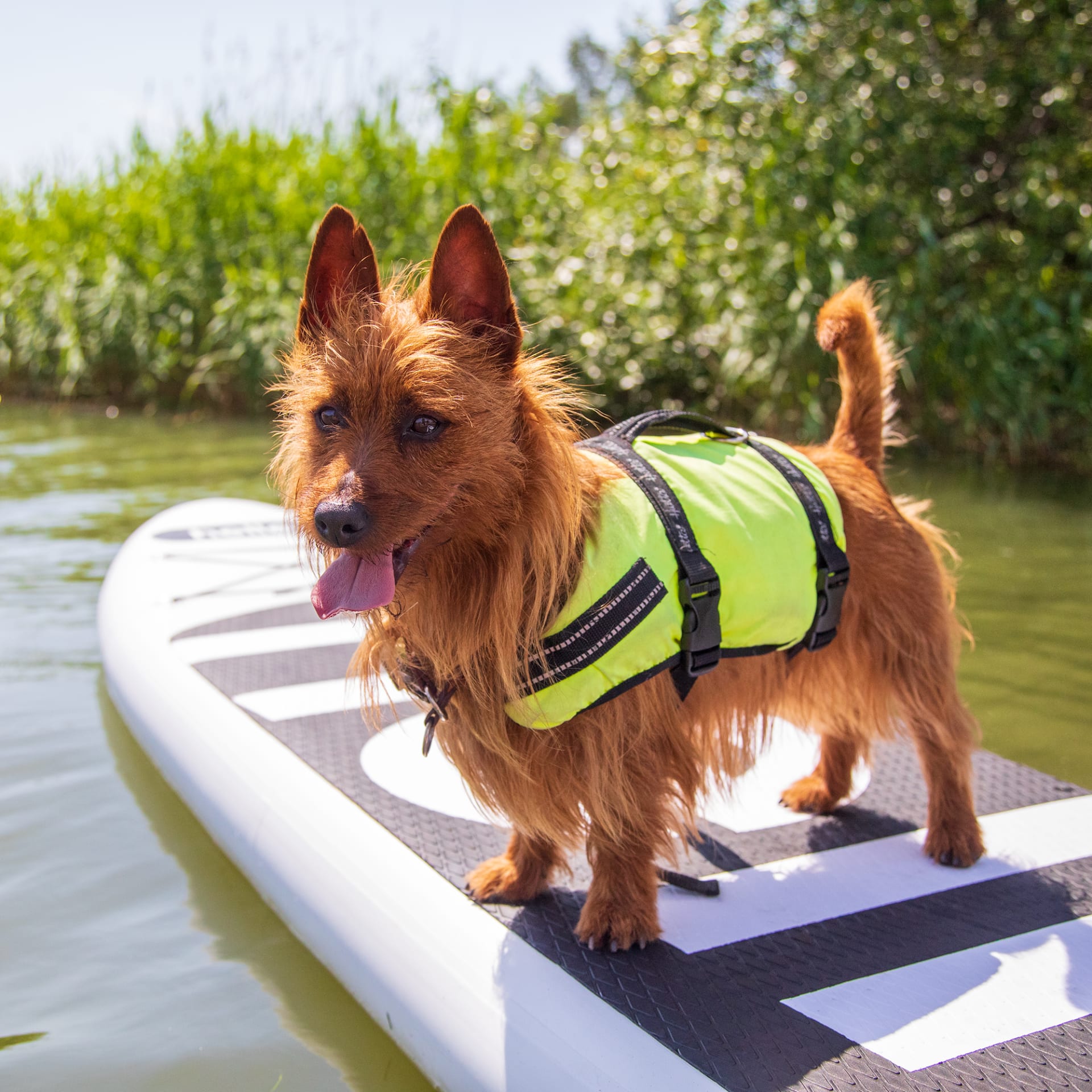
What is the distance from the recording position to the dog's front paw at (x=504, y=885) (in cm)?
219

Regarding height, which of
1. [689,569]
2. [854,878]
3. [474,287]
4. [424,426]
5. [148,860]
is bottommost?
[148,860]

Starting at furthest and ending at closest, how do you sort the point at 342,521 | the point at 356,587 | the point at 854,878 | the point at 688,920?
A: the point at 854,878 < the point at 688,920 < the point at 356,587 < the point at 342,521

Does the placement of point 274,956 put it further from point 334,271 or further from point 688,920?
point 334,271

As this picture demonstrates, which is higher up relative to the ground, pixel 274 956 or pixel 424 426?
pixel 424 426

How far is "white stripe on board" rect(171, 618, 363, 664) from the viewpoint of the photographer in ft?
11.9

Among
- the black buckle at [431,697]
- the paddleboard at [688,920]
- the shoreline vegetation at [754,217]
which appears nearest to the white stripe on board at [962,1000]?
the paddleboard at [688,920]

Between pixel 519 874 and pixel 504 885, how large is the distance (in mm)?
40

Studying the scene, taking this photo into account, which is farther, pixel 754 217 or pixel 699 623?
pixel 754 217

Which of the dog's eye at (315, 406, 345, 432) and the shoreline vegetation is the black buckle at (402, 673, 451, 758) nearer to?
the dog's eye at (315, 406, 345, 432)

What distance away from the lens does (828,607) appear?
88.4 inches

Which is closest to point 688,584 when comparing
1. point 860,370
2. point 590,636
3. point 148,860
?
point 590,636

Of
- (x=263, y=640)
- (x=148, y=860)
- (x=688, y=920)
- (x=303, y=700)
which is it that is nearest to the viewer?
(x=688, y=920)

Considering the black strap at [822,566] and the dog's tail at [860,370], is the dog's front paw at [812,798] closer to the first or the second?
the black strap at [822,566]

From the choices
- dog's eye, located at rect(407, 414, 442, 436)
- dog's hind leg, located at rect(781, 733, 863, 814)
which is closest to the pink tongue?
A: dog's eye, located at rect(407, 414, 442, 436)
